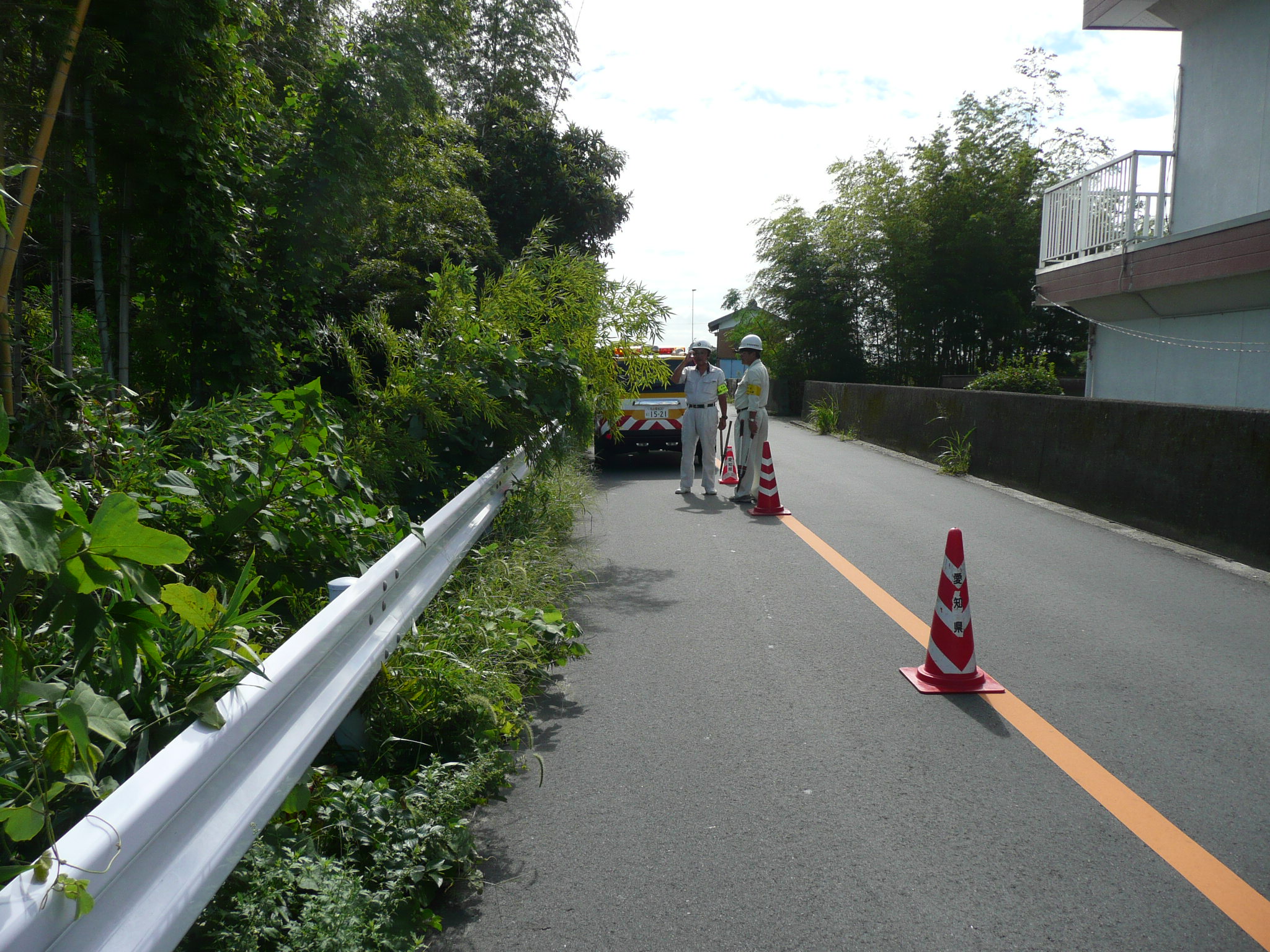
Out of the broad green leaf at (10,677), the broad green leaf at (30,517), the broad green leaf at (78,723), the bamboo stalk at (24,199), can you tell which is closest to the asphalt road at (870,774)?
the broad green leaf at (78,723)

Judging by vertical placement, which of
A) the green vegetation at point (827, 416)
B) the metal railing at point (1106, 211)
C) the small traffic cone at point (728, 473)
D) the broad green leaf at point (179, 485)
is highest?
the metal railing at point (1106, 211)

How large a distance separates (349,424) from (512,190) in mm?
15229

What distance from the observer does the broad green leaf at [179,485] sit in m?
3.24

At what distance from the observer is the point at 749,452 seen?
12031mm

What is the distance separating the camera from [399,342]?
6.40m

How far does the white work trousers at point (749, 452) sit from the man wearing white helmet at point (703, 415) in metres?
0.42

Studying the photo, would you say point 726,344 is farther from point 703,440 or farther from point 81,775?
point 81,775

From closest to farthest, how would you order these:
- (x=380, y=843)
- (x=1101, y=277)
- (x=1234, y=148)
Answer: (x=380, y=843) → (x=1234, y=148) → (x=1101, y=277)

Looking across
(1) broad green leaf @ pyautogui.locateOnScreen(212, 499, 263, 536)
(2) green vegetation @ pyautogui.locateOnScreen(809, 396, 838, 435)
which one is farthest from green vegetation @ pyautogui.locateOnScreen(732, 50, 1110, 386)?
(1) broad green leaf @ pyautogui.locateOnScreen(212, 499, 263, 536)

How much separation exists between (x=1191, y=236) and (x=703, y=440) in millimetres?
7484

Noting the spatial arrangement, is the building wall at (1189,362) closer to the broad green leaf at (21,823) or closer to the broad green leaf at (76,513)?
the broad green leaf at (76,513)

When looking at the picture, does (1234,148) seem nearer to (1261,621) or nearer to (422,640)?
(1261,621)

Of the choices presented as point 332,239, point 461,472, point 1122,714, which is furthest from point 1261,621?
point 332,239

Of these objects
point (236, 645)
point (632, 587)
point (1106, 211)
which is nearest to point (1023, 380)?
point (1106, 211)
